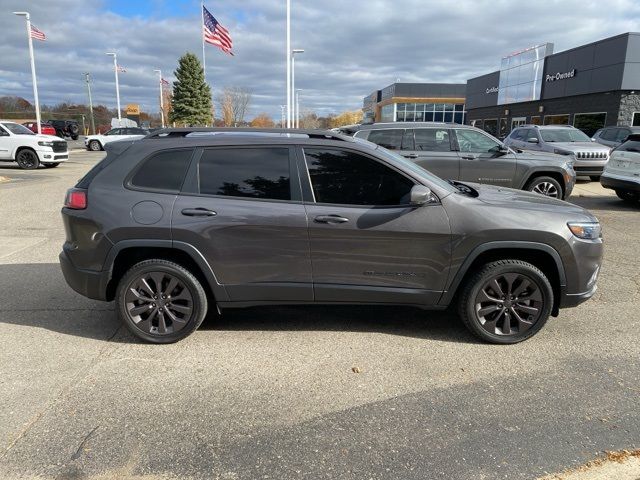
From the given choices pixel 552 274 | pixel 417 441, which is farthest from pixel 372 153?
pixel 417 441

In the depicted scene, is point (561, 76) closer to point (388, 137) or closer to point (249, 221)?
point (388, 137)

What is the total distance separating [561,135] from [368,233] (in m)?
14.1

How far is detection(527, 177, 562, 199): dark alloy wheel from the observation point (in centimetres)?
985

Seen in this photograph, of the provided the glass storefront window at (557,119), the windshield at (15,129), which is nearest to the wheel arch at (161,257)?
the windshield at (15,129)

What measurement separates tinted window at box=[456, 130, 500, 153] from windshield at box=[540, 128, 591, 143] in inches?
264

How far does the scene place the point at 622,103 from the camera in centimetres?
2405

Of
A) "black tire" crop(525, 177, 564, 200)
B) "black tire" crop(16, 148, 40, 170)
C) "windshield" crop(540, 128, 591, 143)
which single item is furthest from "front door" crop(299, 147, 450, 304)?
"black tire" crop(16, 148, 40, 170)

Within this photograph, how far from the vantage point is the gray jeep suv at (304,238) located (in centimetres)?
389

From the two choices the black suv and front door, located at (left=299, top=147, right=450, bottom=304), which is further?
the black suv

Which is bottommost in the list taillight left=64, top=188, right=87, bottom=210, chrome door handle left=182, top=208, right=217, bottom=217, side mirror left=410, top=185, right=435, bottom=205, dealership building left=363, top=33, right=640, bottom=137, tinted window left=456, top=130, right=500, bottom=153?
chrome door handle left=182, top=208, right=217, bottom=217

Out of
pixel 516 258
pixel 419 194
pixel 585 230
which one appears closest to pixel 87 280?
pixel 419 194

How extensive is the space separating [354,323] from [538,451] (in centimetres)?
206

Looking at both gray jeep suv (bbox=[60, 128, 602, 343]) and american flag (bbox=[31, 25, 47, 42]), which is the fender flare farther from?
american flag (bbox=[31, 25, 47, 42])

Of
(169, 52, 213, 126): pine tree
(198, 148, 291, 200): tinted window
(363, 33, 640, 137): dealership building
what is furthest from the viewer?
(169, 52, 213, 126): pine tree
